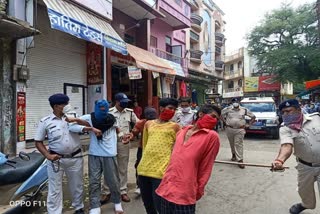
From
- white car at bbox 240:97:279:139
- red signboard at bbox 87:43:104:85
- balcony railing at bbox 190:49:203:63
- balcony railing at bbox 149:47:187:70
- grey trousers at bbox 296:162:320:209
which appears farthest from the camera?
balcony railing at bbox 190:49:203:63

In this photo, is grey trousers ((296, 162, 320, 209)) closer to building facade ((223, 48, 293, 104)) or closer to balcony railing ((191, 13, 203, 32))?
balcony railing ((191, 13, 203, 32))

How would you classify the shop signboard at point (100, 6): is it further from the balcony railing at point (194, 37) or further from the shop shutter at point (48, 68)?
the balcony railing at point (194, 37)

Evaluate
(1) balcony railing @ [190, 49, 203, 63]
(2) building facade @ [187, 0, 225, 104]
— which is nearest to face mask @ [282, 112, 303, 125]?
(2) building facade @ [187, 0, 225, 104]

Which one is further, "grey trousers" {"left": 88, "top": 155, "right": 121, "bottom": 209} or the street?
the street

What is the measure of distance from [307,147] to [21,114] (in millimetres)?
6354

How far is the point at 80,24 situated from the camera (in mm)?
8242

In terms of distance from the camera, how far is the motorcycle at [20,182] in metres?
3.91

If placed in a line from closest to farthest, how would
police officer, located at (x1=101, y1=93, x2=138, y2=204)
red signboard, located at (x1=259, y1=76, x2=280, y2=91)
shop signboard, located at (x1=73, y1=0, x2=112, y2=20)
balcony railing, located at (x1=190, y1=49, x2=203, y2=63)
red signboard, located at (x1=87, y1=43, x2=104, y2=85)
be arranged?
police officer, located at (x1=101, y1=93, x2=138, y2=204)
shop signboard, located at (x1=73, y1=0, x2=112, y2=20)
red signboard, located at (x1=87, y1=43, x2=104, y2=85)
balcony railing, located at (x1=190, y1=49, x2=203, y2=63)
red signboard, located at (x1=259, y1=76, x2=280, y2=91)

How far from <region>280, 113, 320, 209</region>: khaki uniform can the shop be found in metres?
5.47

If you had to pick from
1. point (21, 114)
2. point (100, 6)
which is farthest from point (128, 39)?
point (21, 114)

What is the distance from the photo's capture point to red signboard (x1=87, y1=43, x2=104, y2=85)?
10977 mm

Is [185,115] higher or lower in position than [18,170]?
higher

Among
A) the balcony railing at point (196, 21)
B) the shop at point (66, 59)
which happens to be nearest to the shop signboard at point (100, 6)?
the shop at point (66, 59)

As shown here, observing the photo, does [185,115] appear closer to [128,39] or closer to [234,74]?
[128,39]
